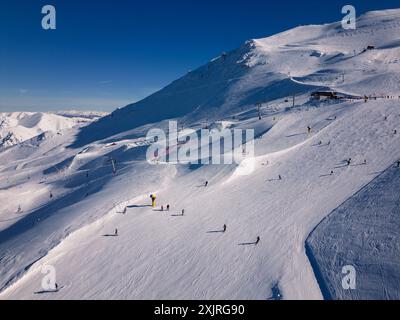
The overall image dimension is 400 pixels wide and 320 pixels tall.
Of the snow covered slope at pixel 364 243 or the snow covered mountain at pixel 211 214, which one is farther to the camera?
the snow covered mountain at pixel 211 214

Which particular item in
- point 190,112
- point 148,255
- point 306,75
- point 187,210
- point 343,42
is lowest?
point 148,255

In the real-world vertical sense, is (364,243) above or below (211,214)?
below

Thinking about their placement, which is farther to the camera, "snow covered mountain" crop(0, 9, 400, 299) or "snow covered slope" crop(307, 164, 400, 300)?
"snow covered mountain" crop(0, 9, 400, 299)

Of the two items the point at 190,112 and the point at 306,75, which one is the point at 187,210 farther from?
the point at 190,112

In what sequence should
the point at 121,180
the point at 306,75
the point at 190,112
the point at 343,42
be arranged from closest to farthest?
the point at 121,180
the point at 306,75
the point at 190,112
the point at 343,42

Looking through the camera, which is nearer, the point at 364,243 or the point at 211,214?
the point at 364,243

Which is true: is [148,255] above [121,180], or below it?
below

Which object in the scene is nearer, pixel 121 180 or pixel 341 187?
pixel 341 187
